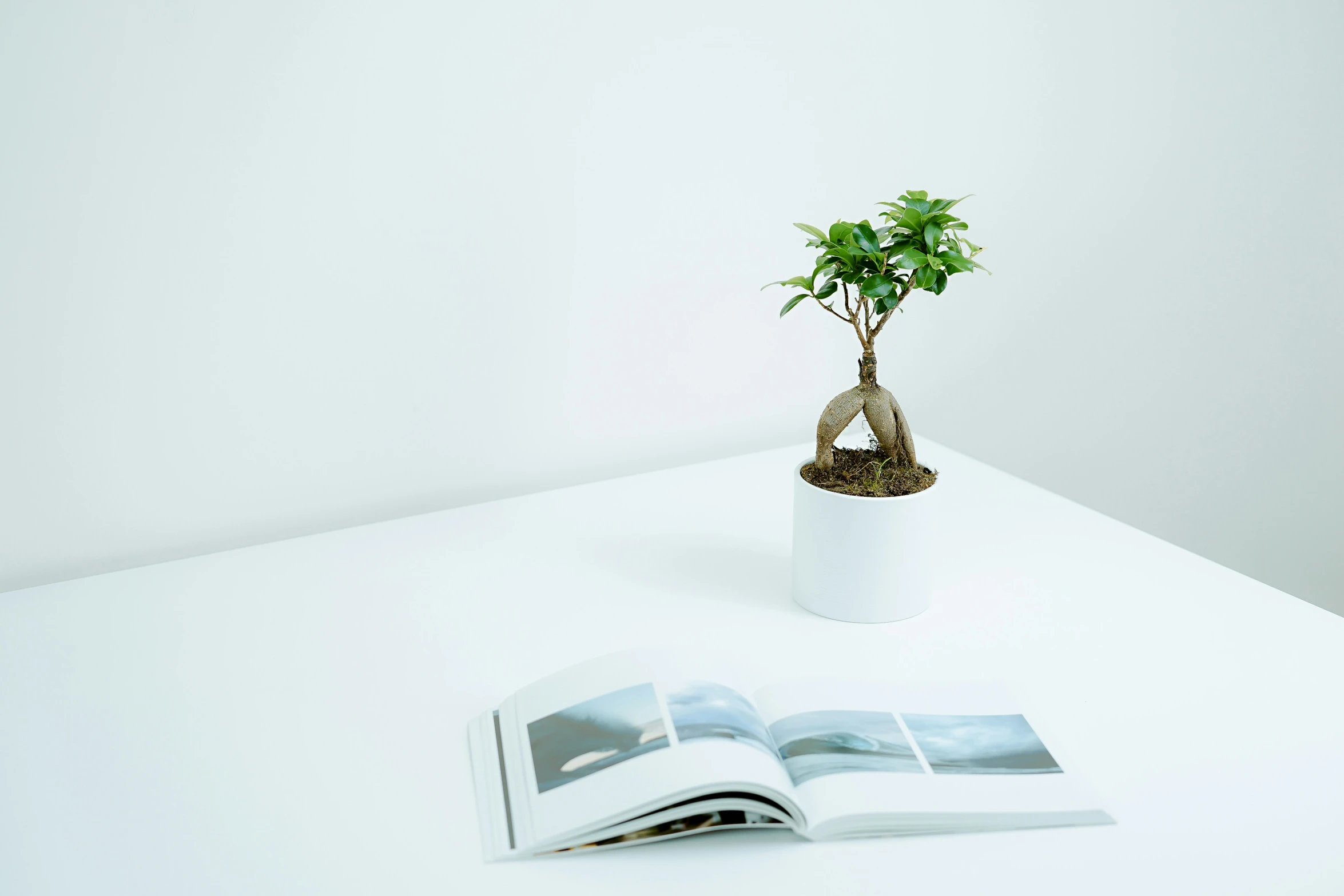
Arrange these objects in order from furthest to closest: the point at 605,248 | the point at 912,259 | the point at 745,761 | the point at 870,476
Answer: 1. the point at 605,248
2. the point at 870,476
3. the point at 912,259
4. the point at 745,761

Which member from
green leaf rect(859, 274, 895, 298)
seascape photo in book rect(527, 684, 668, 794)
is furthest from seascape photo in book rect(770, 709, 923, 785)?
green leaf rect(859, 274, 895, 298)

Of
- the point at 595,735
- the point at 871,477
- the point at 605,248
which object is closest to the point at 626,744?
the point at 595,735

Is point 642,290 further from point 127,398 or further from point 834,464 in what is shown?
point 127,398

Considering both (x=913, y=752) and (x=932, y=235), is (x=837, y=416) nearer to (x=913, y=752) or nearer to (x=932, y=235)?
(x=932, y=235)

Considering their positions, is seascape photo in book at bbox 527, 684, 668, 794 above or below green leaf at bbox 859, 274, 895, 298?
below

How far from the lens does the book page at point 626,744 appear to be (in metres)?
0.62

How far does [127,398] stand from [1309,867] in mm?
1140

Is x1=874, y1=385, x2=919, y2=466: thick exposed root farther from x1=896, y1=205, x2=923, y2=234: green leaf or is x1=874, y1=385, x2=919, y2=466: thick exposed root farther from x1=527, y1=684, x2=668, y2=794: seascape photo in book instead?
x1=527, y1=684, x2=668, y2=794: seascape photo in book

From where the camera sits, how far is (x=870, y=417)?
0.92m

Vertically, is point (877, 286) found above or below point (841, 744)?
above

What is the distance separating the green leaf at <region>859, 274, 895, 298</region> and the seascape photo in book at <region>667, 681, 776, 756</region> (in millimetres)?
379

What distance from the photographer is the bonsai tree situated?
83 cm

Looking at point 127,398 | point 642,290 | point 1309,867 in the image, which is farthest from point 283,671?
point 1309,867

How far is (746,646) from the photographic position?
2.85 ft
